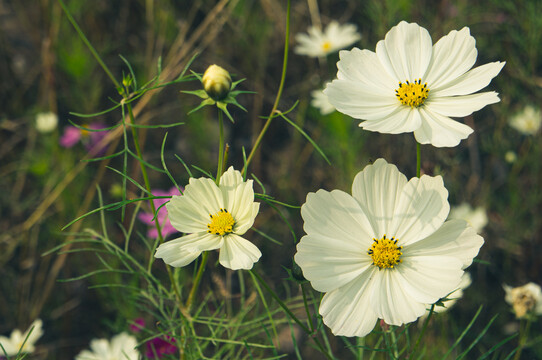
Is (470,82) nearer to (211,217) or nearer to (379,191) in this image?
(379,191)

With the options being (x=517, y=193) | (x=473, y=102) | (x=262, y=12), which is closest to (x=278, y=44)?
(x=262, y=12)

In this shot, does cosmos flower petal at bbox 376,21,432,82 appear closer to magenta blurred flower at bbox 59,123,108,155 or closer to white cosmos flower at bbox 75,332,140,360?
white cosmos flower at bbox 75,332,140,360

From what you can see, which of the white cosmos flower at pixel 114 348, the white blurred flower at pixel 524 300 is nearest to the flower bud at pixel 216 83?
the white cosmos flower at pixel 114 348

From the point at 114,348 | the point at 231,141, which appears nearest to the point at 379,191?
the point at 114,348

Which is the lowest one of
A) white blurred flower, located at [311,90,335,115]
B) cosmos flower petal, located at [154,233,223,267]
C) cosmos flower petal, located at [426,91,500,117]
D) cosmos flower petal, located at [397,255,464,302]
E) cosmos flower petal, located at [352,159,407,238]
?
cosmos flower petal, located at [154,233,223,267]

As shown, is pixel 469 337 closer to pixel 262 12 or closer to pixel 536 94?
pixel 536 94

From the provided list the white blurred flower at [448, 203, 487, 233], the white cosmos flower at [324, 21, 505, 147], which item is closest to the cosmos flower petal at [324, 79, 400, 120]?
the white cosmos flower at [324, 21, 505, 147]

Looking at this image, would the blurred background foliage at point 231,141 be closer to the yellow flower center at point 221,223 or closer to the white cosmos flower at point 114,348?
the white cosmos flower at point 114,348
